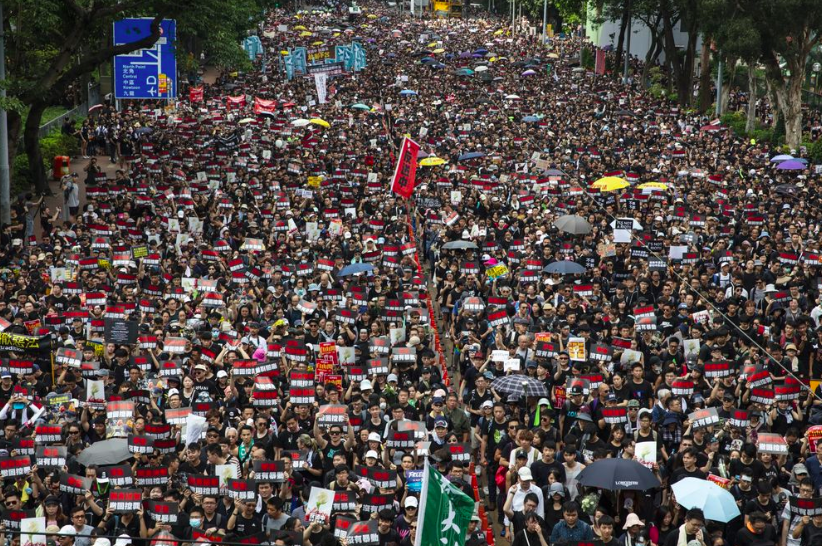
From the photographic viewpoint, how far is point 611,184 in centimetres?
2695

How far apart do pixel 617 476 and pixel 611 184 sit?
665 inches

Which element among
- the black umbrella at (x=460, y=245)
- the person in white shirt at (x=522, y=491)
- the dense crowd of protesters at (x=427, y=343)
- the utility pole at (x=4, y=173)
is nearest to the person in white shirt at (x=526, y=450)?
the dense crowd of protesters at (x=427, y=343)

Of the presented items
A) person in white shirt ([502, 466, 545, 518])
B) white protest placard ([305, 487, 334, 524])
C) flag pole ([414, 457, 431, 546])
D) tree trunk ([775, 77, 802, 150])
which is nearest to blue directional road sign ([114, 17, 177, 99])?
tree trunk ([775, 77, 802, 150])

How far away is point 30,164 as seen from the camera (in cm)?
3123

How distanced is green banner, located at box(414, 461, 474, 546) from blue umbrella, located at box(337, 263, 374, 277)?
10927 mm

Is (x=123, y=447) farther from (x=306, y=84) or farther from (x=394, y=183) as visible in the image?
(x=306, y=84)

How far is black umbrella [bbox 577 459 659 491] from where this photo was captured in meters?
10.7

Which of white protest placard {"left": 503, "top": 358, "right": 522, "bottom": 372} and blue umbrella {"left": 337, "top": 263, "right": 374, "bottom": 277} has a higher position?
blue umbrella {"left": 337, "top": 263, "right": 374, "bottom": 277}

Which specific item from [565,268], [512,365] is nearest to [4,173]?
[565,268]

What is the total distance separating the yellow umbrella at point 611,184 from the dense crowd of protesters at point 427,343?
167 millimetres

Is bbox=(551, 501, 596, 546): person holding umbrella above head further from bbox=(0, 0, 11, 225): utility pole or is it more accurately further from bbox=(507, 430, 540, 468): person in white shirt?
bbox=(0, 0, 11, 225): utility pole

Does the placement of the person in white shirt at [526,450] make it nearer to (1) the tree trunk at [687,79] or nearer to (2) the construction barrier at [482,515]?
(2) the construction barrier at [482,515]

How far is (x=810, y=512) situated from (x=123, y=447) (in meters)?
6.67

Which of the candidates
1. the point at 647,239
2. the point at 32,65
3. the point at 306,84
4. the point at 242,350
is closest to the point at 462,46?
the point at 306,84
